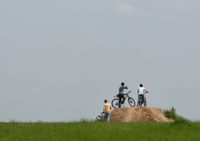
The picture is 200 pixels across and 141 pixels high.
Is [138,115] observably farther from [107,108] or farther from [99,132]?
[99,132]

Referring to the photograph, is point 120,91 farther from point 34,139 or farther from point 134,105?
point 34,139

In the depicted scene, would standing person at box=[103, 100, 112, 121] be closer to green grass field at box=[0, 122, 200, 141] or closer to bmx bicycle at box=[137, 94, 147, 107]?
bmx bicycle at box=[137, 94, 147, 107]

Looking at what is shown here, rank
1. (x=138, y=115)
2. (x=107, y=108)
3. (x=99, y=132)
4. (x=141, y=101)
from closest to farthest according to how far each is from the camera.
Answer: (x=99, y=132) < (x=107, y=108) < (x=138, y=115) < (x=141, y=101)

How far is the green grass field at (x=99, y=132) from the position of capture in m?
24.6

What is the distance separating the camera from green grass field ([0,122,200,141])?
968 inches

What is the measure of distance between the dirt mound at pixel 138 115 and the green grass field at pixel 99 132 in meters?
8.46

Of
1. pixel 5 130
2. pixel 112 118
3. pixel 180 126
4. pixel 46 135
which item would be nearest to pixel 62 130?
pixel 46 135

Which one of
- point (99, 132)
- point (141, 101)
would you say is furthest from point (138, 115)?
point (99, 132)

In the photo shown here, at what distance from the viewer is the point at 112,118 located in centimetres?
3841

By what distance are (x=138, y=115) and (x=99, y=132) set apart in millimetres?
12190

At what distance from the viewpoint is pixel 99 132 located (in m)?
25.8

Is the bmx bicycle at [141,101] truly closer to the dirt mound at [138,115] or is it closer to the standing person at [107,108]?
the dirt mound at [138,115]

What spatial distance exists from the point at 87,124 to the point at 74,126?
0.96m

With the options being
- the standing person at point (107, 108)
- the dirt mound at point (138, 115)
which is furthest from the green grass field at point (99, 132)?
the dirt mound at point (138, 115)
